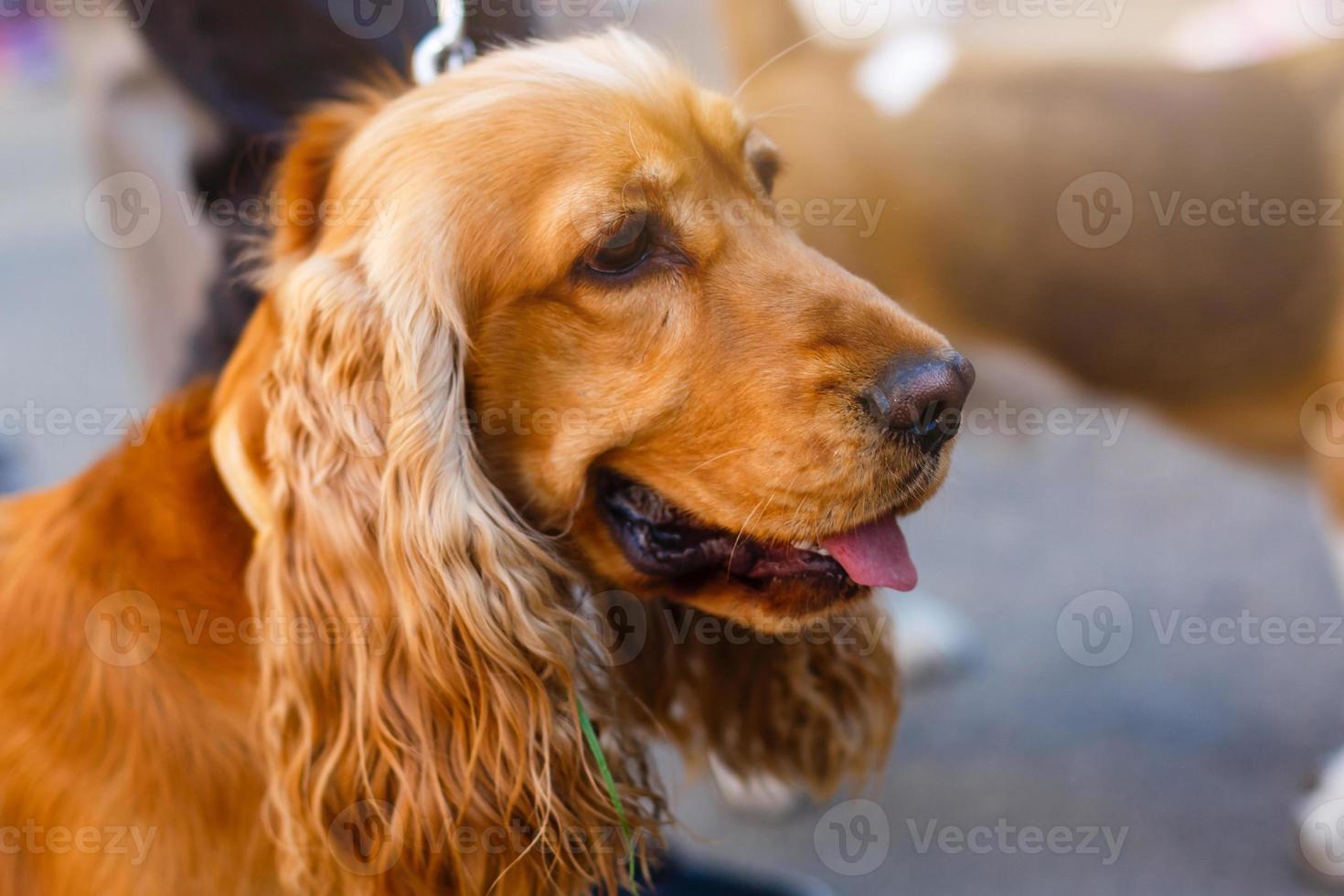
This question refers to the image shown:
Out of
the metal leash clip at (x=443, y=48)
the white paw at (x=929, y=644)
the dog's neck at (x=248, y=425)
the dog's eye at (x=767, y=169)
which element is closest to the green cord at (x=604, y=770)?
the dog's neck at (x=248, y=425)

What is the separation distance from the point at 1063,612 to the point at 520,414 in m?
2.39

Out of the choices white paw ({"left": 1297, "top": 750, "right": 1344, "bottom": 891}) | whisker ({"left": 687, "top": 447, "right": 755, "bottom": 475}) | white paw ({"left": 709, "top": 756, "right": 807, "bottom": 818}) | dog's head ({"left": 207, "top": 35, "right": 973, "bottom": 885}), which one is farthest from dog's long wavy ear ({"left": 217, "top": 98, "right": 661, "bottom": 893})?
white paw ({"left": 1297, "top": 750, "right": 1344, "bottom": 891})

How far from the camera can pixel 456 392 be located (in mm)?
1617

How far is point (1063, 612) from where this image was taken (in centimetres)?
348

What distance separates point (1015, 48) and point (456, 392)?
2524 millimetres

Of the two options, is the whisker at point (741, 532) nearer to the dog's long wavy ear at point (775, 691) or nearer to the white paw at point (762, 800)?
the dog's long wavy ear at point (775, 691)

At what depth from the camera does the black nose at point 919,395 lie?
1.52 m

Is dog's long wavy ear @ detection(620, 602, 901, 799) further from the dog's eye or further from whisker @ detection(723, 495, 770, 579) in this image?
the dog's eye

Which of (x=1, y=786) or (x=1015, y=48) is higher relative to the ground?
(x=1015, y=48)

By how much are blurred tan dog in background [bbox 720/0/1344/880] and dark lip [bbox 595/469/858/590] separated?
153 cm

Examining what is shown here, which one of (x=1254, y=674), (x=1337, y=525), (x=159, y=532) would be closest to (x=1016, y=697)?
(x=1254, y=674)

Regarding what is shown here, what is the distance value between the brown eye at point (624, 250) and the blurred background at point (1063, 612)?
1.77 ft

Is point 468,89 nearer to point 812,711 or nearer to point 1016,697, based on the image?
point 812,711

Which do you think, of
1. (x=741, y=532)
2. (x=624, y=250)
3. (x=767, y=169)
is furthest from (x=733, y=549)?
(x=767, y=169)
